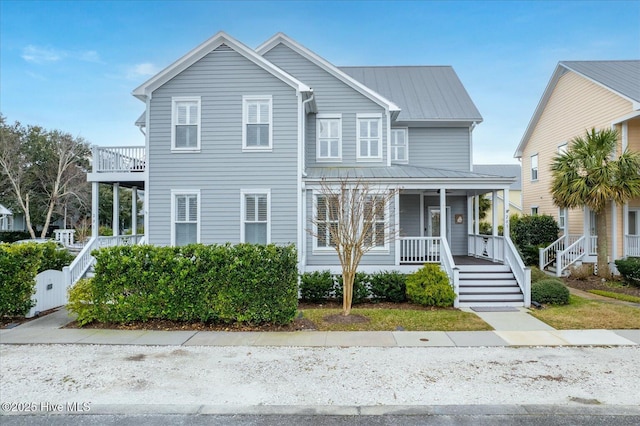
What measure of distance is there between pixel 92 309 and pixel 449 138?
A: 1500 cm

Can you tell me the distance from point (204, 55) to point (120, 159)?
16.3ft

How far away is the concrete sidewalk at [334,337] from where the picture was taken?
748cm

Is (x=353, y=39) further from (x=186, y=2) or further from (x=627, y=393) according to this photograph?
(x=627, y=393)

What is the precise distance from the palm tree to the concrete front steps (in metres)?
5.49

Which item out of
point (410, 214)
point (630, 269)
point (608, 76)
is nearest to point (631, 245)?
point (630, 269)

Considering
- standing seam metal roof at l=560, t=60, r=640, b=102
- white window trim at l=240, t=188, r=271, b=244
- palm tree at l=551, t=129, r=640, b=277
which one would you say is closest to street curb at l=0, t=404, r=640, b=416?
white window trim at l=240, t=188, r=271, b=244

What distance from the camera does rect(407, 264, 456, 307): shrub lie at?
10.6 meters

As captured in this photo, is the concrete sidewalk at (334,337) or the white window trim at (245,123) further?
the white window trim at (245,123)

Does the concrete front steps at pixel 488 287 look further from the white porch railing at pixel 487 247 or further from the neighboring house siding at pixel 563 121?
the neighboring house siding at pixel 563 121

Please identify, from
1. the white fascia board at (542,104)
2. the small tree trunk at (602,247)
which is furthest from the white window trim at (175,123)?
the white fascia board at (542,104)

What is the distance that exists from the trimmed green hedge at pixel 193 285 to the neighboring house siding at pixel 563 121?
1328cm

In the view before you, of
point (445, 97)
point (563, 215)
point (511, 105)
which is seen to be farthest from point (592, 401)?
point (511, 105)

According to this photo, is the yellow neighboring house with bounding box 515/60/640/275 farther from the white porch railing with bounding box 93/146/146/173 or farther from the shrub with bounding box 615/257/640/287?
the white porch railing with bounding box 93/146/146/173

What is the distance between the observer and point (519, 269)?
11.7m
